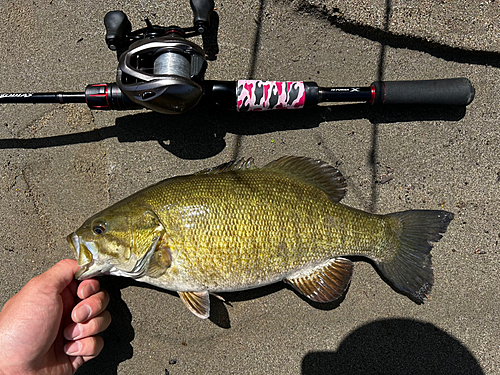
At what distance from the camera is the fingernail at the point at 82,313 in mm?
1765

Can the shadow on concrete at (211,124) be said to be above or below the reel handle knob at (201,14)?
below

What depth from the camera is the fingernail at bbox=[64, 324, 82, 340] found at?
1.80 meters

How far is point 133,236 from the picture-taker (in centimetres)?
160

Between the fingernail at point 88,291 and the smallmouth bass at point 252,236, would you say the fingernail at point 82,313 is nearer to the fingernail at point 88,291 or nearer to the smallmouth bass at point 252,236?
the fingernail at point 88,291

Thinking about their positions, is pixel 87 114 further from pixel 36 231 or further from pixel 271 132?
pixel 271 132

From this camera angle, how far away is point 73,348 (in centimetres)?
182

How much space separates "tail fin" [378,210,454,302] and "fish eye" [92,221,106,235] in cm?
158

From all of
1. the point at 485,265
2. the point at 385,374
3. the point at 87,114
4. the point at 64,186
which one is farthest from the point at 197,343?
the point at 485,265

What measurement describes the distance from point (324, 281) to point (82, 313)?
142 centimetres

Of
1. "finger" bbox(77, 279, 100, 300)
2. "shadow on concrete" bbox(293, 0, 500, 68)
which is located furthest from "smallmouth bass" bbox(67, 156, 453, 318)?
"shadow on concrete" bbox(293, 0, 500, 68)

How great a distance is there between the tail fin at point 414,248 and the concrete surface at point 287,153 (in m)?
0.20

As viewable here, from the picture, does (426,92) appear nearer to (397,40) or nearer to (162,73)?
(397,40)

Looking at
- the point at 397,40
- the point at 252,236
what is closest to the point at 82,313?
the point at 252,236

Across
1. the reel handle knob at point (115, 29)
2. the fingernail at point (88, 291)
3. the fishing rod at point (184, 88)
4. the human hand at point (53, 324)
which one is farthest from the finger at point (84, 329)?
the reel handle knob at point (115, 29)
